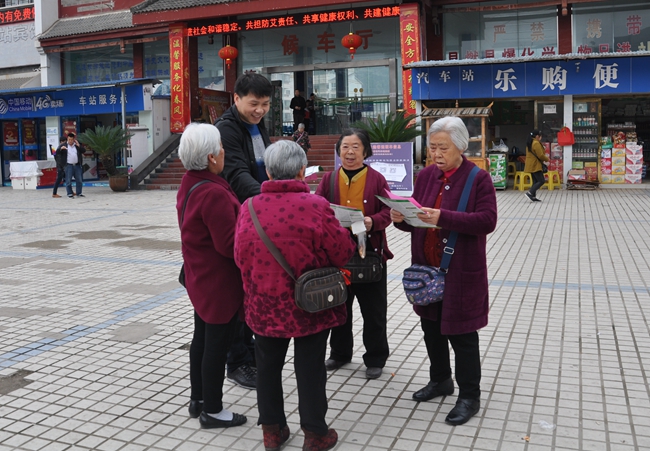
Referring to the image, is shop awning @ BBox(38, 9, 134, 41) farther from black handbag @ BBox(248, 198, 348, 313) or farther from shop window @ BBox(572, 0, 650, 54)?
black handbag @ BBox(248, 198, 348, 313)

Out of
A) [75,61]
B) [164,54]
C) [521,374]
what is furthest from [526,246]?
[75,61]

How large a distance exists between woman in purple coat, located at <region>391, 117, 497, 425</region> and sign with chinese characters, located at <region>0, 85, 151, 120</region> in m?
16.5

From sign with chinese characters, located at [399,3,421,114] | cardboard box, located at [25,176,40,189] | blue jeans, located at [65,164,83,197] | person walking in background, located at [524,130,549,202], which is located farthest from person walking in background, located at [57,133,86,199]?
person walking in background, located at [524,130,549,202]

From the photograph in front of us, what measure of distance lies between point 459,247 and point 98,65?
884 inches

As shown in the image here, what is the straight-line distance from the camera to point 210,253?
3.31 meters

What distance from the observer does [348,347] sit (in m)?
4.33

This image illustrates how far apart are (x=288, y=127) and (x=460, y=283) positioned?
18.3 m

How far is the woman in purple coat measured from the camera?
3.38 metres

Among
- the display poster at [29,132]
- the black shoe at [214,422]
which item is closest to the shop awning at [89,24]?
the display poster at [29,132]

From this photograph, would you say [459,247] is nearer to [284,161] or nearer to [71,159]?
[284,161]

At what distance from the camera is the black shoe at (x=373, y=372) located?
411 cm

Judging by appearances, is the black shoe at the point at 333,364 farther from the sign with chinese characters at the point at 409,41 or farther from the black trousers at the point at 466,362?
the sign with chinese characters at the point at 409,41

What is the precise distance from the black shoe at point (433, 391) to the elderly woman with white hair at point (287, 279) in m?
0.73

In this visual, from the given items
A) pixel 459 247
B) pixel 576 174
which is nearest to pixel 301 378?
pixel 459 247
